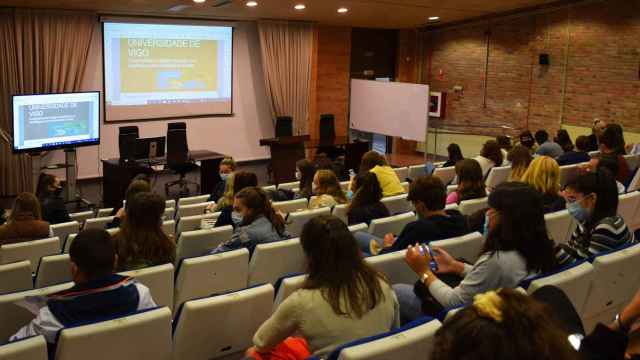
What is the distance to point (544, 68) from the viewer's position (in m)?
12.4

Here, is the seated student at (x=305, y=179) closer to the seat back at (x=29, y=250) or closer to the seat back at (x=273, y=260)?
the seat back at (x=273, y=260)

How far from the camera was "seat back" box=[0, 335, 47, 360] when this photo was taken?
7.52 ft

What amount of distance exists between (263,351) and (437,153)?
477 inches

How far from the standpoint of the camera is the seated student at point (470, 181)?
17.8 feet

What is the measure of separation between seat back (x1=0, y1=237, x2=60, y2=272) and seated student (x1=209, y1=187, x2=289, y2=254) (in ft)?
3.97

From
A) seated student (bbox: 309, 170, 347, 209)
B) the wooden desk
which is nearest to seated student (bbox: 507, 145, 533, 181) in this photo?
seated student (bbox: 309, 170, 347, 209)

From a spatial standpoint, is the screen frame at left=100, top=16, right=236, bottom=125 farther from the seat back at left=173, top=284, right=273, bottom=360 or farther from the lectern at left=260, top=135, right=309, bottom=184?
the seat back at left=173, top=284, right=273, bottom=360

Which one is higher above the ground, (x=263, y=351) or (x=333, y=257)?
(x=333, y=257)

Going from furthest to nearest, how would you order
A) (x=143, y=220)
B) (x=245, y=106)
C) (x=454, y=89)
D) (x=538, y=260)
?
(x=454, y=89) < (x=245, y=106) < (x=143, y=220) < (x=538, y=260)

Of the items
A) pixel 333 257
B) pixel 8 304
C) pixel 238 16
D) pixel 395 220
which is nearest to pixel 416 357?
pixel 333 257

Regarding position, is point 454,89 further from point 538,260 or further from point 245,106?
point 538,260

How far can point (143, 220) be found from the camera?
3.83 meters

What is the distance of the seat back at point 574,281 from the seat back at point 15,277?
2.80 metres

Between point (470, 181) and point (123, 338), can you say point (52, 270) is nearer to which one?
point (123, 338)
